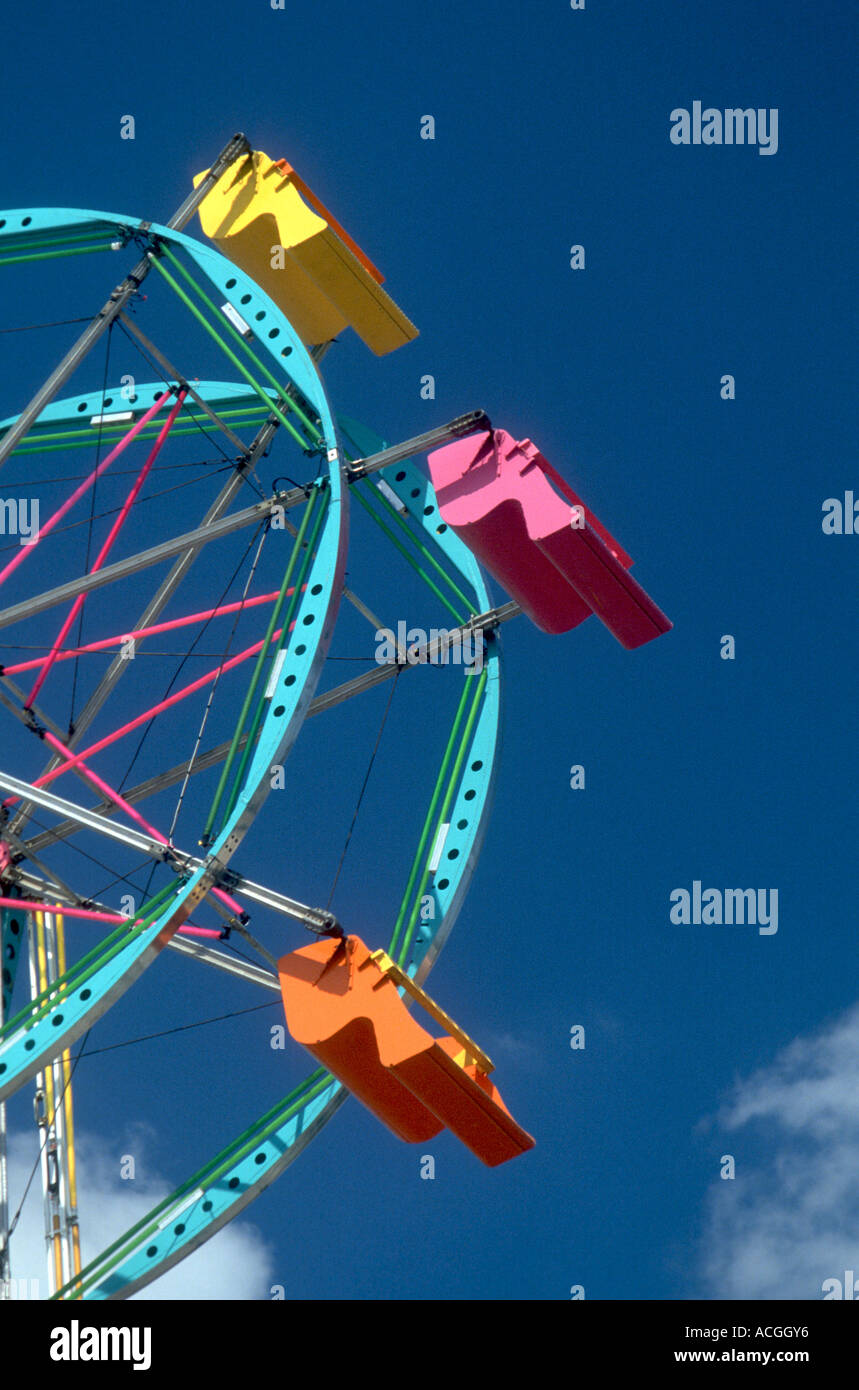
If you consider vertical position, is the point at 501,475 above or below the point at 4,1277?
above

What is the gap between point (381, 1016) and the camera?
22906mm

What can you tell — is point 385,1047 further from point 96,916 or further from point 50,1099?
point 50,1099

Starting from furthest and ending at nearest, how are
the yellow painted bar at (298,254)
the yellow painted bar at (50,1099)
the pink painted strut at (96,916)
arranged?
the yellow painted bar at (298,254) → the yellow painted bar at (50,1099) → the pink painted strut at (96,916)

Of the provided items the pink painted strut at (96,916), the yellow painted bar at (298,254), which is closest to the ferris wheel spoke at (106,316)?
the yellow painted bar at (298,254)

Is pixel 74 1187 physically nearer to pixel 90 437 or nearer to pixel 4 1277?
pixel 4 1277

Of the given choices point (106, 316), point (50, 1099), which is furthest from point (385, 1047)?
point (106, 316)

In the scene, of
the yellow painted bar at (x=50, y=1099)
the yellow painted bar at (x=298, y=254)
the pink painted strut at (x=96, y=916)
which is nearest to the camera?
the pink painted strut at (x=96, y=916)

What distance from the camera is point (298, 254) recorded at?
27547mm

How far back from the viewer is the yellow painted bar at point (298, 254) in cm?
2756


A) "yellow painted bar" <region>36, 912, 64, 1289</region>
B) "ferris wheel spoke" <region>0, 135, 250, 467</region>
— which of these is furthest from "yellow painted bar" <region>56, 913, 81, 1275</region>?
"ferris wheel spoke" <region>0, 135, 250, 467</region>

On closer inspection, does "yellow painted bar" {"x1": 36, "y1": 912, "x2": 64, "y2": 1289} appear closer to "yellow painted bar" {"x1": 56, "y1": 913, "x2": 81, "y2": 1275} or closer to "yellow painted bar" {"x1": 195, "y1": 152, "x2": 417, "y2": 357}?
"yellow painted bar" {"x1": 56, "y1": 913, "x2": 81, "y2": 1275}

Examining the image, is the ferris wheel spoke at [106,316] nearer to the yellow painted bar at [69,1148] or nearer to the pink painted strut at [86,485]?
the pink painted strut at [86,485]
